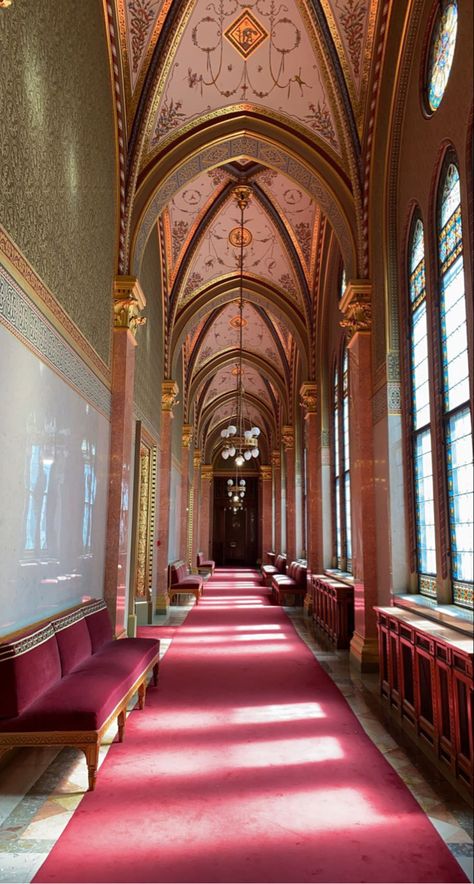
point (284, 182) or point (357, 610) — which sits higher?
point (284, 182)

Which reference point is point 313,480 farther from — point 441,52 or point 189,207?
point 441,52

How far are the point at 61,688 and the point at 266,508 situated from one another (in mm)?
24000

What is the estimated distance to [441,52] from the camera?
211 inches

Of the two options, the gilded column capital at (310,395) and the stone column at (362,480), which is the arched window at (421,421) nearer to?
the stone column at (362,480)

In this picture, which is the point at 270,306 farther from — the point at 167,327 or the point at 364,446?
the point at 364,446

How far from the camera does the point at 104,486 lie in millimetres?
7012

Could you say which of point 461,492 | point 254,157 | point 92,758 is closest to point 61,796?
point 92,758

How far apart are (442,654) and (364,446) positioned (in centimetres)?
362

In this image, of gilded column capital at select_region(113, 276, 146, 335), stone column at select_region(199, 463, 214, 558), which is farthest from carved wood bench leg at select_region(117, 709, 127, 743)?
stone column at select_region(199, 463, 214, 558)

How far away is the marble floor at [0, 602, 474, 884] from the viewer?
292 cm

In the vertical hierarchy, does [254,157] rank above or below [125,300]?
above

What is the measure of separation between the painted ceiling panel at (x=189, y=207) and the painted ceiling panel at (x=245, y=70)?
219 cm

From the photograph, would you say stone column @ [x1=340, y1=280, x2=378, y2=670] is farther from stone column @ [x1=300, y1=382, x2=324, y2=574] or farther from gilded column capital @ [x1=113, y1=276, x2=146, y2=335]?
stone column @ [x1=300, y1=382, x2=324, y2=574]

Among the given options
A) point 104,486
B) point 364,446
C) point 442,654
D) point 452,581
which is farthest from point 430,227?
point 104,486
